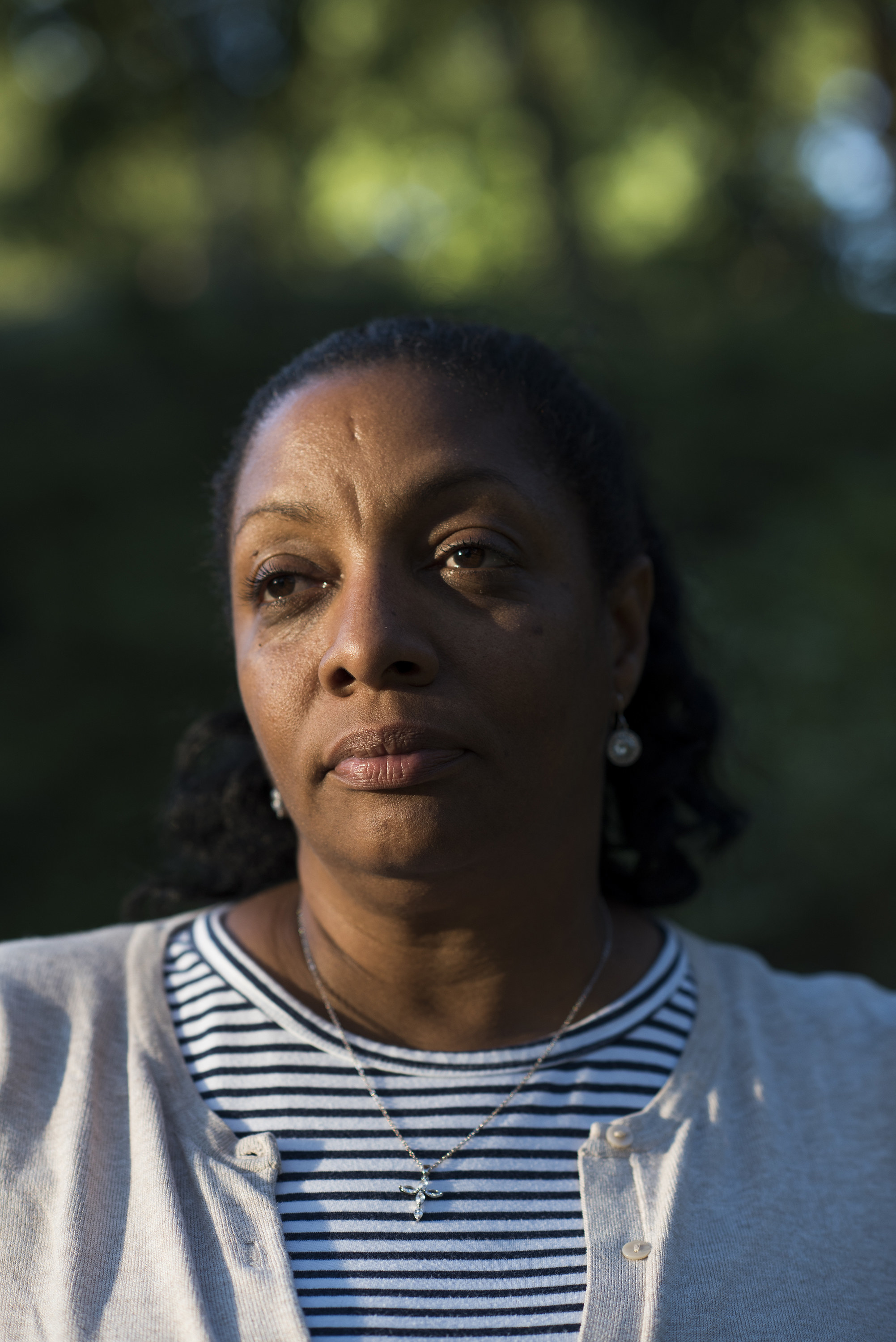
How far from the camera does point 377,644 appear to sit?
1.92 meters

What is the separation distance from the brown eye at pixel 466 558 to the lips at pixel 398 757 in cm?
33

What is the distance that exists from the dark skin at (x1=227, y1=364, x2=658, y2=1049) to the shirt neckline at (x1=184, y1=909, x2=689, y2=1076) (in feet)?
0.11

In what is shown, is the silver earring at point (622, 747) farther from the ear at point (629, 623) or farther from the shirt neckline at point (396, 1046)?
the shirt neckline at point (396, 1046)

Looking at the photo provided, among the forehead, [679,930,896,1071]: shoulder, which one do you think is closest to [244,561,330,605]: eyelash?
the forehead

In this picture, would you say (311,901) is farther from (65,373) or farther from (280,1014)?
(65,373)

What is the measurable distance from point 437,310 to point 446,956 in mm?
1767

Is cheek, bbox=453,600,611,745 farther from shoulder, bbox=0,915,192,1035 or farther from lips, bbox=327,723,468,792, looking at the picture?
shoulder, bbox=0,915,192,1035

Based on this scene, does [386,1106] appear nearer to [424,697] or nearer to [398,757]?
[398,757]

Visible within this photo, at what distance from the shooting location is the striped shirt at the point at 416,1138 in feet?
6.00

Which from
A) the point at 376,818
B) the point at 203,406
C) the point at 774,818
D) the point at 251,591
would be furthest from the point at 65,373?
the point at 376,818

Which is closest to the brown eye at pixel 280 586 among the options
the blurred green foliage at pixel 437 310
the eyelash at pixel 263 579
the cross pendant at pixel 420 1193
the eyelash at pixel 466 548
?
the eyelash at pixel 263 579

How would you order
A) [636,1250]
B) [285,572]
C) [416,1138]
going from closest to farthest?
[636,1250] → [416,1138] → [285,572]

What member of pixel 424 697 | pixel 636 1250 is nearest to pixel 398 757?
pixel 424 697

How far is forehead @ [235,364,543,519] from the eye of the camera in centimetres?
207
